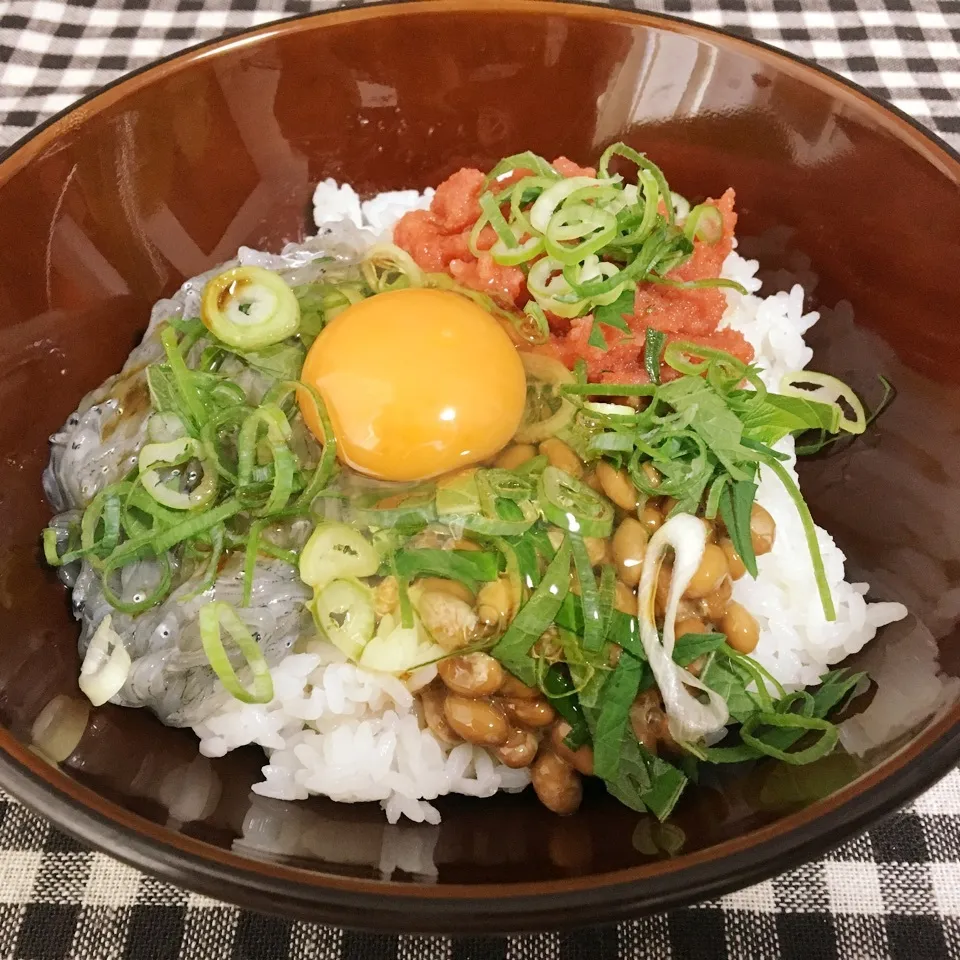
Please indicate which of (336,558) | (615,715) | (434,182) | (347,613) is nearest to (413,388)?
(336,558)

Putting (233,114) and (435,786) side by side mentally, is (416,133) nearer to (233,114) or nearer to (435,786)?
(233,114)

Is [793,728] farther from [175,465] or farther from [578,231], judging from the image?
[175,465]

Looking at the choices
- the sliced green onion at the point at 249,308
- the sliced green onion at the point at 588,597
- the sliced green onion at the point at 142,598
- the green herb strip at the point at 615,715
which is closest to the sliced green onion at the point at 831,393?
the sliced green onion at the point at 588,597

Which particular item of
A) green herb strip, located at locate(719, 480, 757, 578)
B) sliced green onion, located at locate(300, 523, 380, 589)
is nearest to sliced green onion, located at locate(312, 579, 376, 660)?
sliced green onion, located at locate(300, 523, 380, 589)

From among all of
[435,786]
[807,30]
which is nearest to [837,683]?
[435,786]

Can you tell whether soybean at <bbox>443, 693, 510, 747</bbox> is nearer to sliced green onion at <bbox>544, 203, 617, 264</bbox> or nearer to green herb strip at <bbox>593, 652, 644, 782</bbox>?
green herb strip at <bbox>593, 652, 644, 782</bbox>

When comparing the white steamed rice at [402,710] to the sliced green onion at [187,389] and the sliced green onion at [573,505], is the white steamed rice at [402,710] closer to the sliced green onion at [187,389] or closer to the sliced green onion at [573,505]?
the sliced green onion at [573,505]
